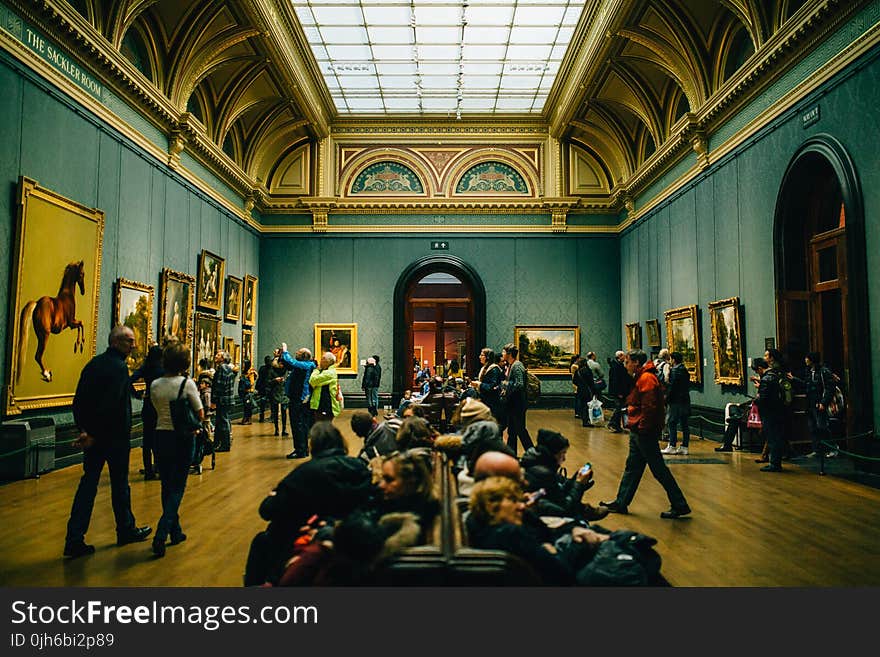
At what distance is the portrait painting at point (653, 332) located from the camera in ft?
52.6

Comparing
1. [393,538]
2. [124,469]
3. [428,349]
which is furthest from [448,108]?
[393,538]

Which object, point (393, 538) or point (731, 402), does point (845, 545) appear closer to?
point (393, 538)

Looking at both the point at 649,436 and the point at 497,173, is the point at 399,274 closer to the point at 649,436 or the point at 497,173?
the point at 497,173

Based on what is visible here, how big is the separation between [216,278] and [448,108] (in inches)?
354

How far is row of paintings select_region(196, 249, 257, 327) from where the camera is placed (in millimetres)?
14391

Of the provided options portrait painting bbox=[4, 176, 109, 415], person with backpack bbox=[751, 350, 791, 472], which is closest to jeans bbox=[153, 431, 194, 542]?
portrait painting bbox=[4, 176, 109, 415]

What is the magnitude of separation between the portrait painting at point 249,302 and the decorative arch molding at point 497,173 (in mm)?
6768

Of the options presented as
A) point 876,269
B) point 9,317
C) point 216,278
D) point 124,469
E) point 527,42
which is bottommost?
point 124,469

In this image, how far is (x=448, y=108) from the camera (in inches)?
756

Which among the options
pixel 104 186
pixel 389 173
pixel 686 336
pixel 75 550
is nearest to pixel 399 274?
pixel 389 173

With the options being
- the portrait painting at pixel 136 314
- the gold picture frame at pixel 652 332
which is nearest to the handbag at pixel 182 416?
the portrait painting at pixel 136 314

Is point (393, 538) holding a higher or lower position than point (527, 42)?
lower

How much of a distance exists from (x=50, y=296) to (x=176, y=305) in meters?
4.31

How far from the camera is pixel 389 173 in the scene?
20062mm
